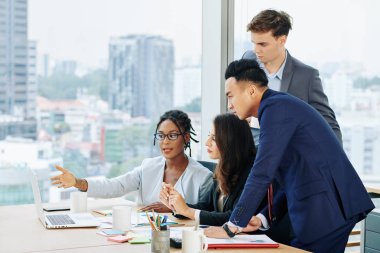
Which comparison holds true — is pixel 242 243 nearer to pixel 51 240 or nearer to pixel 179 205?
pixel 179 205

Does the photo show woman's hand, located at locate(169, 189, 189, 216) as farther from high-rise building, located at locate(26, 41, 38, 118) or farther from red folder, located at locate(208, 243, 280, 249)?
high-rise building, located at locate(26, 41, 38, 118)

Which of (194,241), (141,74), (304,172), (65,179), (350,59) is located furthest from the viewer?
(141,74)

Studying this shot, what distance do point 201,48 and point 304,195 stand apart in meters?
2.49

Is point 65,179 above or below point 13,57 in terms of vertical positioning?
below

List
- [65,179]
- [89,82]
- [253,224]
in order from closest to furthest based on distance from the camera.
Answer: [253,224], [65,179], [89,82]

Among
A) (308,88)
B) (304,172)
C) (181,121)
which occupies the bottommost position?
(304,172)

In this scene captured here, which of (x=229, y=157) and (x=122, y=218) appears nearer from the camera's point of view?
(x=122, y=218)

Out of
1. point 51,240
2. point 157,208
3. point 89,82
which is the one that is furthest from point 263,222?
point 89,82

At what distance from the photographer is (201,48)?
488 centimetres

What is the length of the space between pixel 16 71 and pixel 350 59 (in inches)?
88.7

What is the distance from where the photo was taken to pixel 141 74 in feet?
16.4

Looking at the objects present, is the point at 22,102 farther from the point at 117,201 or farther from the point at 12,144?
the point at 117,201

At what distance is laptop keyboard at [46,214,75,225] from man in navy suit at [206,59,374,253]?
29.5 inches

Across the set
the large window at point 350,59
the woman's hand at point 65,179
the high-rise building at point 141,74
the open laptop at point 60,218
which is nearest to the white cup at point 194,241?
the open laptop at point 60,218
